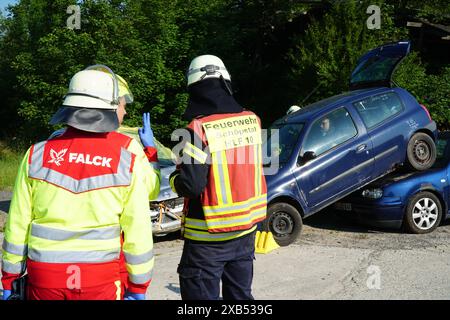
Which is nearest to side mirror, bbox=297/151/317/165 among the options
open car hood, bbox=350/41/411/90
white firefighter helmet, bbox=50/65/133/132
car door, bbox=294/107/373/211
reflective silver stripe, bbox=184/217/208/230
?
car door, bbox=294/107/373/211

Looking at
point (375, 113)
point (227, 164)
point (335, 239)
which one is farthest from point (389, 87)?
point (227, 164)

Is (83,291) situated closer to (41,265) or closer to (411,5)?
(41,265)

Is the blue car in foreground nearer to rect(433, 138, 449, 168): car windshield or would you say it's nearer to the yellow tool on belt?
rect(433, 138, 449, 168): car windshield

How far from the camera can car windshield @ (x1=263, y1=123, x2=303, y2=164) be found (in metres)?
6.96

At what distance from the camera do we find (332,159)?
22.4ft

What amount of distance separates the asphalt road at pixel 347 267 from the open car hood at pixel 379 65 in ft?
7.87

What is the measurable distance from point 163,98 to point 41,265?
15890 mm

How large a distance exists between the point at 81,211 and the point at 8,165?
16.2 meters

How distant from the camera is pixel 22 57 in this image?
1894cm

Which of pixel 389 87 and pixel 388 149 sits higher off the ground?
pixel 389 87

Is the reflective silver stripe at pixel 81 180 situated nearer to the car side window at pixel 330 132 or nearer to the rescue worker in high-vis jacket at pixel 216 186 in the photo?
the rescue worker in high-vis jacket at pixel 216 186

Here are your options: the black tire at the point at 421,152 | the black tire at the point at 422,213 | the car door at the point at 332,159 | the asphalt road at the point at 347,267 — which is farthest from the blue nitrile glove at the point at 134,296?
the black tire at the point at 421,152

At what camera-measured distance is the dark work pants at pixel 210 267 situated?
3.02 metres

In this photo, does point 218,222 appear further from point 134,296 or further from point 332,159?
point 332,159
